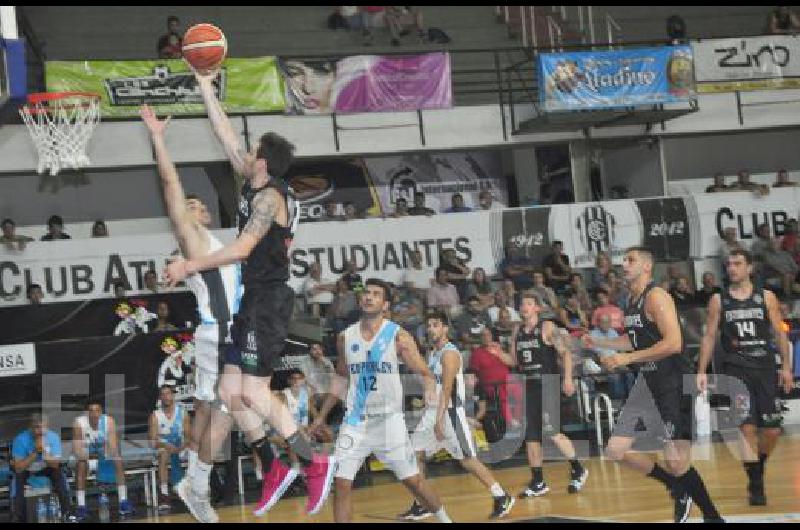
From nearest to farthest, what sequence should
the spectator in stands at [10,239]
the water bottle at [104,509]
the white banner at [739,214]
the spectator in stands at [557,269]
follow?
the water bottle at [104,509], the spectator in stands at [10,239], the spectator in stands at [557,269], the white banner at [739,214]

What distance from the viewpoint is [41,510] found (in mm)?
13906

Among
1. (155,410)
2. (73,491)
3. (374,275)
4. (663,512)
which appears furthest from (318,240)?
(663,512)

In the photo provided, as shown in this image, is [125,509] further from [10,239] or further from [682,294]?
[682,294]

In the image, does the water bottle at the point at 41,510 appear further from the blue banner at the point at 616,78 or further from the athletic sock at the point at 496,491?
the blue banner at the point at 616,78

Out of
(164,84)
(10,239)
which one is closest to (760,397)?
(164,84)

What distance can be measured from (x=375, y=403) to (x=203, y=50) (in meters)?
2.82

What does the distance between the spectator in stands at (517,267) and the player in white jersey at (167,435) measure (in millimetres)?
5886

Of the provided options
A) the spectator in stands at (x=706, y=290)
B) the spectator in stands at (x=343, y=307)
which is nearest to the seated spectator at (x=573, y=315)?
the spectator in stands at (x=706, y=290)

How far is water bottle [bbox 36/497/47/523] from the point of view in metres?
13.7

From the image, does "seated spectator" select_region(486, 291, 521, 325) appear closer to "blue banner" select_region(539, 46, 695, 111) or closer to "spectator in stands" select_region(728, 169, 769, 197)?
"blue banner" select_region(539, 46, 695, 111)

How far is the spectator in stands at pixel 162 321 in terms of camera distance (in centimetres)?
1645

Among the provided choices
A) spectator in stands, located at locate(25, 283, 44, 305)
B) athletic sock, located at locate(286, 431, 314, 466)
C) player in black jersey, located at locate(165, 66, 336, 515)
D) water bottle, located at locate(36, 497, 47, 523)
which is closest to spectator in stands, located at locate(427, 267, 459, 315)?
spectator in stands, located at locate(25, 283, 44, 305)

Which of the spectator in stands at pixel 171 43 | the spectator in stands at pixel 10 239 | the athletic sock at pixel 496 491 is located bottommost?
the athletic sock at pixel 496 491

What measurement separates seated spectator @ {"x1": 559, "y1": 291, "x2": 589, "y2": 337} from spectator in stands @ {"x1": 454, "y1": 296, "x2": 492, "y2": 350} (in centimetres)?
108
